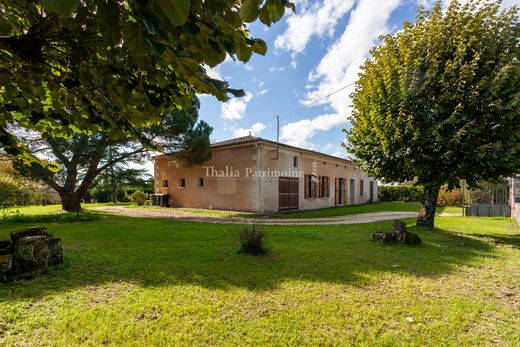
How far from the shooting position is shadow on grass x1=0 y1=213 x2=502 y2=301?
3.81 m

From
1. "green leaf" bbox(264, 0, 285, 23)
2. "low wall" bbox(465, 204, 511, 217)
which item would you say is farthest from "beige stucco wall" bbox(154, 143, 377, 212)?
"green leaf" bbox(264, 0, 285, 23)

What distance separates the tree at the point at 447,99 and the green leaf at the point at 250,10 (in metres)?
7.25

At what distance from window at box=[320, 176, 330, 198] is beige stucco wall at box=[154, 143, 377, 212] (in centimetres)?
28

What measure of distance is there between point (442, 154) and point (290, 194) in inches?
354

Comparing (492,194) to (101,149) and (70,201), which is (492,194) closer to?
(101,149)

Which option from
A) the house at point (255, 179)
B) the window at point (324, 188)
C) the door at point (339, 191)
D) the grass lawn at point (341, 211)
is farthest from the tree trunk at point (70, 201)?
the door at point (339, 191)

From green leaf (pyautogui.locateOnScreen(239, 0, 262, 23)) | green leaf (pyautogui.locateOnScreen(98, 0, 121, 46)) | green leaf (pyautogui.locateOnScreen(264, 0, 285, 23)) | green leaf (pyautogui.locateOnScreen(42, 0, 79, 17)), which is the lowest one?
green leaf (pyautogui.locateOnScreen(42, 0, 79, 17))

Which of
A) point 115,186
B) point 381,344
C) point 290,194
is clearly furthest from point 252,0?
point 115,186

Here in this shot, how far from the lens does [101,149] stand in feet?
39.7

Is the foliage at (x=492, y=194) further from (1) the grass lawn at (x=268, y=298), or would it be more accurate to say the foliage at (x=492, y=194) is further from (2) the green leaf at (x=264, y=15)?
(2) the green leaf at (x=264, y=15)

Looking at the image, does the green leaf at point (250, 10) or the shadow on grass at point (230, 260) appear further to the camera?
the shadow on grass at point (230, 260)

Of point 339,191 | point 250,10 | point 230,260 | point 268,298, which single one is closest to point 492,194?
point 339,191

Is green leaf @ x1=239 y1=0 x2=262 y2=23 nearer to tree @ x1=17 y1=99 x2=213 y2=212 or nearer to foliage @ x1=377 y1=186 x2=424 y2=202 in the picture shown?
tree @ x1=17 y1=99 x2=213 y2=212

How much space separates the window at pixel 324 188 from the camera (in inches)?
715
